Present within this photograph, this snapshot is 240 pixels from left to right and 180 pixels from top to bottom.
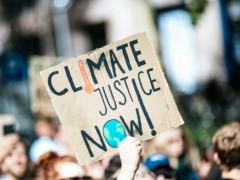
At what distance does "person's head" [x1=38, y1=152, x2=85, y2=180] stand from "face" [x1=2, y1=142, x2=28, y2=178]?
0.75 metres

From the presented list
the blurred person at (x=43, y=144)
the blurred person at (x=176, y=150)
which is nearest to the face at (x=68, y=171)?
the blurred person at (x=43, y=144)

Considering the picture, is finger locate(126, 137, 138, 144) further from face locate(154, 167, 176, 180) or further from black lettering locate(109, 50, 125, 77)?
face locate(154, 167, 176, 180)

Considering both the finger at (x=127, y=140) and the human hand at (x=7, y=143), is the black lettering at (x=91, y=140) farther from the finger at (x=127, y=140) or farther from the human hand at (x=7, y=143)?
the human hand at (x=7, y=143)

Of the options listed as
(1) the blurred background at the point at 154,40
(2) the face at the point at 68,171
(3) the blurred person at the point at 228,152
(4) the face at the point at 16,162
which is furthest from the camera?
(1) the blurred background at the point at 154,40

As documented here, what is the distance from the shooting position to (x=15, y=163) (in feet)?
17.4

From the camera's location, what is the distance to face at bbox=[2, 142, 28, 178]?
5.26 meters

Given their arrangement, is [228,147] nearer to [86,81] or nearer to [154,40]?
[86,81]

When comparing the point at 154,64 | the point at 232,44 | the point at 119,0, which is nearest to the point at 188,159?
the point at 154,64

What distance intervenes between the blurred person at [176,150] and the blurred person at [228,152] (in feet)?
4.68

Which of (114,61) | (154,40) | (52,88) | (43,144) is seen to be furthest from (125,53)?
(154,40)

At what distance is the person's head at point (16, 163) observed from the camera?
5262mm

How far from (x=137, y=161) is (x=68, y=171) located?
3.68ft

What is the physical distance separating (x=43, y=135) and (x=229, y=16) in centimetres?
735

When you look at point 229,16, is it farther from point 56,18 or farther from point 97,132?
point 97,132
